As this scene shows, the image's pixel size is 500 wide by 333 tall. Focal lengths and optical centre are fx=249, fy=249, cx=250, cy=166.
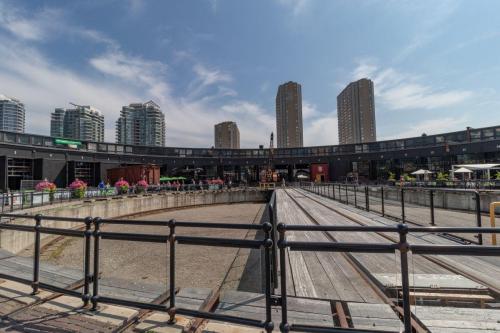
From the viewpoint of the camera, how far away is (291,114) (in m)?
119

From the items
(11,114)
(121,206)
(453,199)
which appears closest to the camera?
(453,199)

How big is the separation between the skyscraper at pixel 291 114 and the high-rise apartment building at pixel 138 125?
208ft

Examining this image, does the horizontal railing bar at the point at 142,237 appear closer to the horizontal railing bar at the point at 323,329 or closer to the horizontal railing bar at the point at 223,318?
the horizontal railing bar at the point at 223,318

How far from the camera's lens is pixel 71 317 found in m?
3.08

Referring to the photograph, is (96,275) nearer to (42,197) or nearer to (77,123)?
(42,197)

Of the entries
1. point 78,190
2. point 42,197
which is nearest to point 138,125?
point 78,190

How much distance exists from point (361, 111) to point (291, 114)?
3084 centimetres

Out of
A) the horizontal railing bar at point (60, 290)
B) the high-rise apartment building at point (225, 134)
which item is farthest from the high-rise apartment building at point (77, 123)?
the horizontal railing bar at point (60, 290)

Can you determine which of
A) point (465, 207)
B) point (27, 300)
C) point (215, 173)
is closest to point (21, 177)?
point (215, 173)

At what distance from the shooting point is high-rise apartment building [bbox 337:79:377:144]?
109500mm

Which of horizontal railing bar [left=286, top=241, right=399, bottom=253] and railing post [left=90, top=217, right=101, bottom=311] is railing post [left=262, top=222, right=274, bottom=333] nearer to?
horizontal railing bar [left=286, top=241, right=399, bottom=253]

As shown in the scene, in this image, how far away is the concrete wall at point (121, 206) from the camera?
11.3 meters

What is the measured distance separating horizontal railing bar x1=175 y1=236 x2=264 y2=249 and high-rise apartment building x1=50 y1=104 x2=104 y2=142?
5071 inches

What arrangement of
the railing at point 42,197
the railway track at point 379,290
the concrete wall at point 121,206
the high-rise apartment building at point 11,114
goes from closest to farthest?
the railway track at point 379,290, the concrete wall at point 121,206, the railing at point 42,197, the high-rise apartment building at point 11,114
